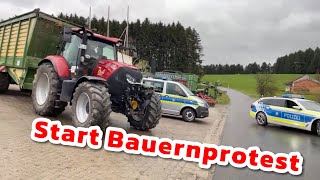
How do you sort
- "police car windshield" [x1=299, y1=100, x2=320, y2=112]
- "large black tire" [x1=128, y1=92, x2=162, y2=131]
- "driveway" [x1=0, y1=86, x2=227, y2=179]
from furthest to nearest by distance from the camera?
"police car windshield" [x1=299, y1=100, x2=320, y2=112], "large black tire" [x1=128, y1=92, x2=162, y2=131], "driveway" [x1=0, y1=86, x2=227, y2=179]

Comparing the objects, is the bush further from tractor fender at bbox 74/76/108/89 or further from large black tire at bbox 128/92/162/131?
tractor fender at bbox 74/76/108/89

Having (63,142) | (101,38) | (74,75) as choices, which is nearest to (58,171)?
(63,142)

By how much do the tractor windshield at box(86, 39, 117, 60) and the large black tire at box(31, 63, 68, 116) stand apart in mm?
1262

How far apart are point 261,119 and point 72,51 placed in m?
11.0

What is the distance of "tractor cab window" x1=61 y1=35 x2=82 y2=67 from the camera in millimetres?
10562

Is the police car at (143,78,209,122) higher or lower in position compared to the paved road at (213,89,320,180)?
higher

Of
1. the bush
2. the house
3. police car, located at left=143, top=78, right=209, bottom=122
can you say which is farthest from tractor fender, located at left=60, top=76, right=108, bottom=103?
the house

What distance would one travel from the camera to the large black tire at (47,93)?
10.5 meters

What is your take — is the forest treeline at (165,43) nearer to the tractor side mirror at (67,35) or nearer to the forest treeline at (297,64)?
the forest treeline at (297,64)

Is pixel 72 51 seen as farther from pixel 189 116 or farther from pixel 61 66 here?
pixel 189 116

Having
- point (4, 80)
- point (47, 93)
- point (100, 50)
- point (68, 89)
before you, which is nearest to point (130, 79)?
point (100, 50)

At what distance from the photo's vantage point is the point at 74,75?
10.3m

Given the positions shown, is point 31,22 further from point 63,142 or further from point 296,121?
point 296,121

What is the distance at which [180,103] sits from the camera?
56.1 feet
